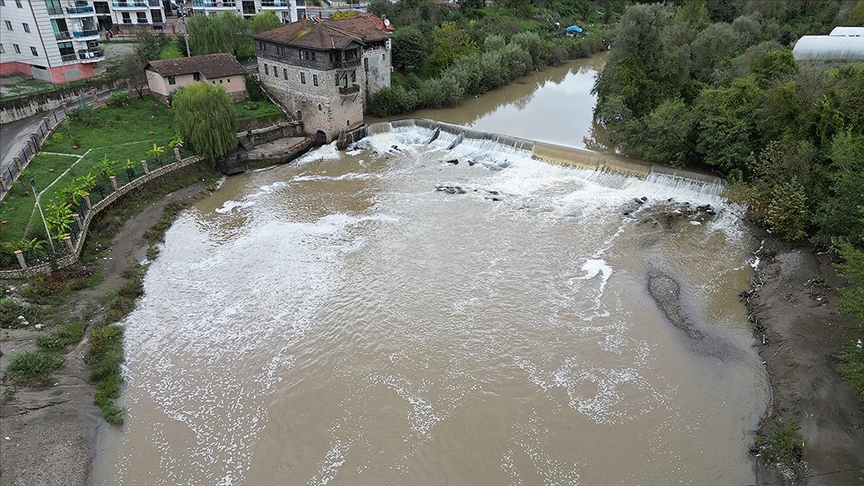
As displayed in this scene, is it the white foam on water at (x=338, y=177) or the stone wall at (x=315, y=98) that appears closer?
the white foam on water at (x=338, y=177)

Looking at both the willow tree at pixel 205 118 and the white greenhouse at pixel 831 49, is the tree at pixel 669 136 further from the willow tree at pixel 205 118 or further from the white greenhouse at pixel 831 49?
the willow tree at pixel 205 118

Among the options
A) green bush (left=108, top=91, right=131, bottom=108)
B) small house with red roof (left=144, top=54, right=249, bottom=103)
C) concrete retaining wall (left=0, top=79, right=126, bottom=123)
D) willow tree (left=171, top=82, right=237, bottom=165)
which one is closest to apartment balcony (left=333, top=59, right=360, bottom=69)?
willow tree (left=171, top=82, right=237, bottom=165)

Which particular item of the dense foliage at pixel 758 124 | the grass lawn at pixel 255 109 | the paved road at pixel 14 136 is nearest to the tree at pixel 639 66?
the dense foliage at pixel 758 124

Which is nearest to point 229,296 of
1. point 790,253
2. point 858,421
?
point 858,421

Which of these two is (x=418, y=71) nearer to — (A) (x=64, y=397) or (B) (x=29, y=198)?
(B) (x=29, y=198)

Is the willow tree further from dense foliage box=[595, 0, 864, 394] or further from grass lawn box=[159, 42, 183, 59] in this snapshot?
dense foliage box=[595, 0, 864, 394]
